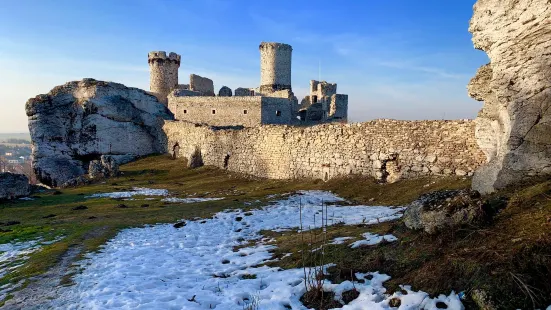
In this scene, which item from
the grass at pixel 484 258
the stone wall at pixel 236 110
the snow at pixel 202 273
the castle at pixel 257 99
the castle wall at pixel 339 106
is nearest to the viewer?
the grass at pixel 484 258

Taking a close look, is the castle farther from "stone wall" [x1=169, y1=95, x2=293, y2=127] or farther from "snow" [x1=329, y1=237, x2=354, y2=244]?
"snow" [x1=329, y1=237, x2=354, y2=244]

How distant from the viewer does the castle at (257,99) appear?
39938mm

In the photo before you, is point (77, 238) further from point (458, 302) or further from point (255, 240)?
point (458, 302)

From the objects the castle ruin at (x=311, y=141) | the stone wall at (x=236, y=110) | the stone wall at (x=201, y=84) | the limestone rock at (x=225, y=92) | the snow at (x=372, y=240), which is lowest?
the snow at (x=372, y=240)

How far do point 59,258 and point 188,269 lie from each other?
11.7 ft

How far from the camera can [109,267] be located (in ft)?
27.3

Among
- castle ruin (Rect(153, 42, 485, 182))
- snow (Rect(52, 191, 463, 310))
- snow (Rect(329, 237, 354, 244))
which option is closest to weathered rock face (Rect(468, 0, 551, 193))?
snow (Rect(52, 191, 463, 310))

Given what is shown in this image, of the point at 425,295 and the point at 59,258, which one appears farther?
the point at 59,258

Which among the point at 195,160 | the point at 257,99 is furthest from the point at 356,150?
the point at 257,99

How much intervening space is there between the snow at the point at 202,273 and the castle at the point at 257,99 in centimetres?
2786

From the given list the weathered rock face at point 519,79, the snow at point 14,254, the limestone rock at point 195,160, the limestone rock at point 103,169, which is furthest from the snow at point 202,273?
the limestone rock at point 103,169

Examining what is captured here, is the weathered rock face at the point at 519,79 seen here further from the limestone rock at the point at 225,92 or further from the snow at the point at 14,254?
the limestone rock at the point at 225,92

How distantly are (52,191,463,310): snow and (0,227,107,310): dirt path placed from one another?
0.27 metres

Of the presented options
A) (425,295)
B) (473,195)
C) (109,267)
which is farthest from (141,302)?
(473,195)
